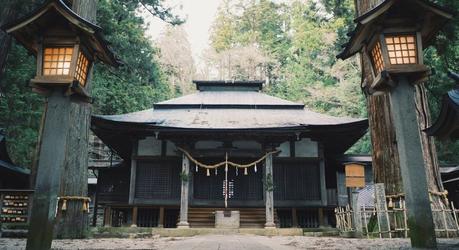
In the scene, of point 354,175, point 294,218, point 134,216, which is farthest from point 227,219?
point 354,175

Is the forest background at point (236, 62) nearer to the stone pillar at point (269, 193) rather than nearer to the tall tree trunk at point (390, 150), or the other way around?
the tall tree trunk at point (390, 150)

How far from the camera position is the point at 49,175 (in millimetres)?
4797

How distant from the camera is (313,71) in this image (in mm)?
33219

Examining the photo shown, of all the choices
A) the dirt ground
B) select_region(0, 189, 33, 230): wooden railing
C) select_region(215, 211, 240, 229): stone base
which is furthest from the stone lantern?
select_region(215, 211, 240, 229): stone base

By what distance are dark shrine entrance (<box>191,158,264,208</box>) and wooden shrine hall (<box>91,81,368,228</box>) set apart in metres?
0.04

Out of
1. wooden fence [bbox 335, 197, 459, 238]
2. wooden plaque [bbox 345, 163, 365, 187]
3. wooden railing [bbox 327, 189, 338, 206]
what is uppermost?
wooden plaque [bbox 345, 163, 365, 187]

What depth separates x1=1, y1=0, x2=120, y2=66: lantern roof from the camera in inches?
198

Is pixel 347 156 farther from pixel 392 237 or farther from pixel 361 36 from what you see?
pixel 361 36

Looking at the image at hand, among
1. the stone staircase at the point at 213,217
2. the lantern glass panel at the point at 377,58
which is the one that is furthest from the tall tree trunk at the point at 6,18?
the lantern glass panel at the point at 377,58

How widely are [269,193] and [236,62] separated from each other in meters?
25.9

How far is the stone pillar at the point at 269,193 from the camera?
12586 mm

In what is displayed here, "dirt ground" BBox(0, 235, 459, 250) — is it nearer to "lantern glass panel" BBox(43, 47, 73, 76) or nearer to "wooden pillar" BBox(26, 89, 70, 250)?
"wooden pillar" BBox(26, 89, 70, 250)

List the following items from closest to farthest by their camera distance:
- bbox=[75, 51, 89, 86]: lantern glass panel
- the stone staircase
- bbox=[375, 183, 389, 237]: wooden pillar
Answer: bbox=[75, 51, 89, 86]: lantern glass panel → bbox=[375, 183, 389, 237]: wooden pillar → the stone staircase

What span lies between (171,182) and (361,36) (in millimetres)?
10711
